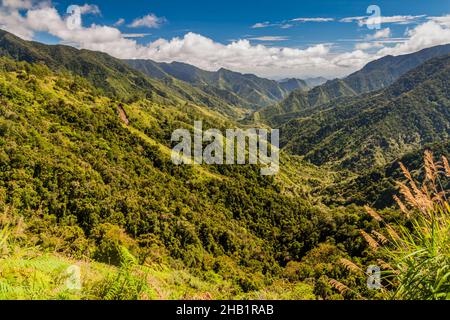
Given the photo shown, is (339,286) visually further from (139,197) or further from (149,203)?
(139,197)

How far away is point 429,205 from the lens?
477 cm

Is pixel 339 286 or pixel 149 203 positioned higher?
pixel 339 286

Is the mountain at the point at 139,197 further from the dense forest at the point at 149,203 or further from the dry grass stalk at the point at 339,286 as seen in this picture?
the dry grass stalk at the point at 339,286

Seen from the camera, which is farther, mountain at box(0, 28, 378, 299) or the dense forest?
mountain at box(0, 28, 378, 299)

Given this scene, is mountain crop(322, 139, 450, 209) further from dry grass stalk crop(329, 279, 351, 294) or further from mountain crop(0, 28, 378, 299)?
dry grass stalk crop(329, 279, 351, 294)

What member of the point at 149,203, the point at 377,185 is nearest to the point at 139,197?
the point at 149,203

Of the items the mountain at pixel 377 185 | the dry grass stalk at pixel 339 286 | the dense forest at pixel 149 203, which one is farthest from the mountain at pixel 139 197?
the mountain at pixel 377 185

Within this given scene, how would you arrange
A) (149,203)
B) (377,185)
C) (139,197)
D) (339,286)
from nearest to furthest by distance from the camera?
(339,286)
(149,203)
(139,197)
(377,185)

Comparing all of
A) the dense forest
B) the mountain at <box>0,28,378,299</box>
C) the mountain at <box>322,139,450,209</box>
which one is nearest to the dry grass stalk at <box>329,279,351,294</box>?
the dense forest

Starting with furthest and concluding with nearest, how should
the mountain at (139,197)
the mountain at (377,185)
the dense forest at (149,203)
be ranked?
the mountain at (377,185) → the mountain at (139,197) → the dense forest at (149,203)

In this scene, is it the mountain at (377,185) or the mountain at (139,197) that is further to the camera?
the mountain at (377,185)
